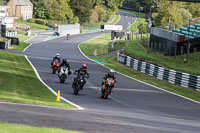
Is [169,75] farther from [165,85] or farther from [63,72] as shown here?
[63,72]

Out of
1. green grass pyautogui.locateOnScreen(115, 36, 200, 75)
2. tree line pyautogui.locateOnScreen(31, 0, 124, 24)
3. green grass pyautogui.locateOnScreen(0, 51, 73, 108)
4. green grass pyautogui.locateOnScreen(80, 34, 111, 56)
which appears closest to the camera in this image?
green grass pyautogui.locateOnScreen(0, 51, 73, 108)

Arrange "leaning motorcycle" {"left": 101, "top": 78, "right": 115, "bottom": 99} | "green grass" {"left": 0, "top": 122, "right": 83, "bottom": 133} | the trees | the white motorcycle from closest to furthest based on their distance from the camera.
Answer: "green grass" {"left": 0, "top": 122, "right": 83, "bottom": 133} → "leaning motorcycle" {"left": 101, "top": 78, "right": 115, "bottom": 99} → the white motorcycle → the trees

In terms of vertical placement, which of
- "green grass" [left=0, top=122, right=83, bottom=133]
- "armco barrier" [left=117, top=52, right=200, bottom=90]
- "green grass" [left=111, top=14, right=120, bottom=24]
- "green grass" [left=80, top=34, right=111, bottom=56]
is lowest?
"green grass" [left=80, top=34, right=111, bottom=56]

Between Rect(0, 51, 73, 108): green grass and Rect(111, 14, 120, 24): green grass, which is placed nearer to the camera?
Rect(0, 51, 73, 108): green grass

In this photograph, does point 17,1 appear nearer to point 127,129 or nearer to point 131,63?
point 131,63

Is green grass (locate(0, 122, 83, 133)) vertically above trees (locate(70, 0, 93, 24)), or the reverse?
trees (locate(70, 0, 93, 24))

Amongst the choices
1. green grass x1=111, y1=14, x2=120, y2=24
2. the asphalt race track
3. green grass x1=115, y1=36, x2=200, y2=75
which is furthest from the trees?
the asphalt race track

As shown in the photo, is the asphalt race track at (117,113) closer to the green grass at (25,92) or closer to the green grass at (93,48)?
the green grass at (25,92)

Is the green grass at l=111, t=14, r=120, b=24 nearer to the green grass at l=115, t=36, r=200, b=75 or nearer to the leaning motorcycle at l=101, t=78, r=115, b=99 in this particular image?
the green grass at l=115, t=36, r=200, b=75

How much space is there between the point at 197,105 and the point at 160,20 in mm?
65411

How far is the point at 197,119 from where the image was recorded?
18.5 metres

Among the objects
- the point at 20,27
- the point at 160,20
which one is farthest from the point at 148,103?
the point at 20,27

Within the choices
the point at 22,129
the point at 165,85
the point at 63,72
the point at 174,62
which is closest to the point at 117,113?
the point at 22,129

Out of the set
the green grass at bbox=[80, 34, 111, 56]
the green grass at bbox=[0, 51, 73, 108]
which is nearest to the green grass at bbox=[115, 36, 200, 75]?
the green grass at bbox=[80, 34, 111, 56]
